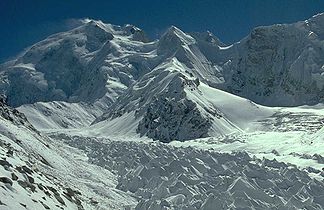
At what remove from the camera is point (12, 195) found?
2620 centimetres

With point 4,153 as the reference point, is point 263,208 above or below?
below

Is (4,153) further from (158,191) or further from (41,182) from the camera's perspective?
(158,191)

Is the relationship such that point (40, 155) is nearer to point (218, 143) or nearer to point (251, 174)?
point (251, 174)

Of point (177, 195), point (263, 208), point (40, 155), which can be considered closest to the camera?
point (263, 208)

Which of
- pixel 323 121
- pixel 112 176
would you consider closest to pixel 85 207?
pixel 112 176

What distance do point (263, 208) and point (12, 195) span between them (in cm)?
2191

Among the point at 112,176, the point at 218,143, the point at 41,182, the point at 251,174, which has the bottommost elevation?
the point at 218,143

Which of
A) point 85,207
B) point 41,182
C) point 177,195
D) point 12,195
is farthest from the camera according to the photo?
point 177,195

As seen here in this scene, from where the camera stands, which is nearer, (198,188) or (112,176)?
(198,188)

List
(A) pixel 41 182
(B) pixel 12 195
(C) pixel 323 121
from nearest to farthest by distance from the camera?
(B) pixel 12 195 < (A) pixel 41 182 < (C) pixel 323 121

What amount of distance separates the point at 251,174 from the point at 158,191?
1291cm

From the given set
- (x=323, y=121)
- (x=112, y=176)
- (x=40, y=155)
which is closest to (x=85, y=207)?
(x=40, y=155)

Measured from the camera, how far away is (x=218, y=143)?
15888cm

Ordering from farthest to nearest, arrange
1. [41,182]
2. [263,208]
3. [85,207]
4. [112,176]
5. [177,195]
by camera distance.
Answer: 1. [112,176]
2. [177,195]
3. [263,208]
4. [85,207]
5. [41,182]
